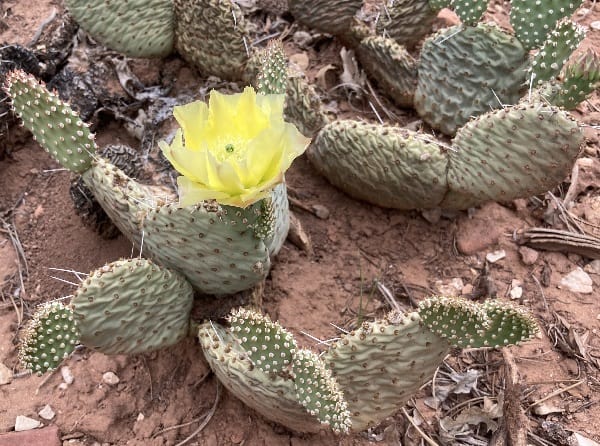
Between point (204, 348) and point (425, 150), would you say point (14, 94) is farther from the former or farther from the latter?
point (425, 150)

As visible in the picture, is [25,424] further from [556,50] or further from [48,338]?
[556,50]

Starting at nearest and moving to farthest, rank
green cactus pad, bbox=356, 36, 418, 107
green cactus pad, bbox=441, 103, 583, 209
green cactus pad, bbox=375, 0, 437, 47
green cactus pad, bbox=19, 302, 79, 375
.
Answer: green cactus pad, bbox=19, 302, 79, 375, green cactus pad, bbox=441, 103, 583, 209, green cactus pad, bbox=356, 36, 418, 107, green cactus pad, bbox=375, 0, 437, 47

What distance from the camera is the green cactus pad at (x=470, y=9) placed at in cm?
257

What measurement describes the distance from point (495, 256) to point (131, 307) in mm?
1413

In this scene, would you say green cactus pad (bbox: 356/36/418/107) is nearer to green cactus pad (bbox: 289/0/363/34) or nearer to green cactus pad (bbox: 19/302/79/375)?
green cactus pad (bbox: 289/0/363/34)

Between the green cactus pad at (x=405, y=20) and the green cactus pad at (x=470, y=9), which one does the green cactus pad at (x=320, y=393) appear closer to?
the green cactus pad at (x=470, y=9)

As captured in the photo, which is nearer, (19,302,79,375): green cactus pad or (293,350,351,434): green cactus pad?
(293,350,351,434): green cactus pad

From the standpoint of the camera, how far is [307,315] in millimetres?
2303

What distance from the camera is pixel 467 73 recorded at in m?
2.67

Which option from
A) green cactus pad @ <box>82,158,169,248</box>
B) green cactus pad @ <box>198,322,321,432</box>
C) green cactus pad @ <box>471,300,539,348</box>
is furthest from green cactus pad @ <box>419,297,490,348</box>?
green cactus pad @ <box>82,158,169,248</box>

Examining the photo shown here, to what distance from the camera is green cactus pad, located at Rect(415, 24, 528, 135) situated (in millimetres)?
2592

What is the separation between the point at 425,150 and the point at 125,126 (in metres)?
1.38

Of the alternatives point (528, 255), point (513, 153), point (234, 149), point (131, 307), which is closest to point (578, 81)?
point (513, 153)

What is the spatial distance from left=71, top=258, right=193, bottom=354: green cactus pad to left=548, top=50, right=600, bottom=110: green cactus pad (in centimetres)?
141
